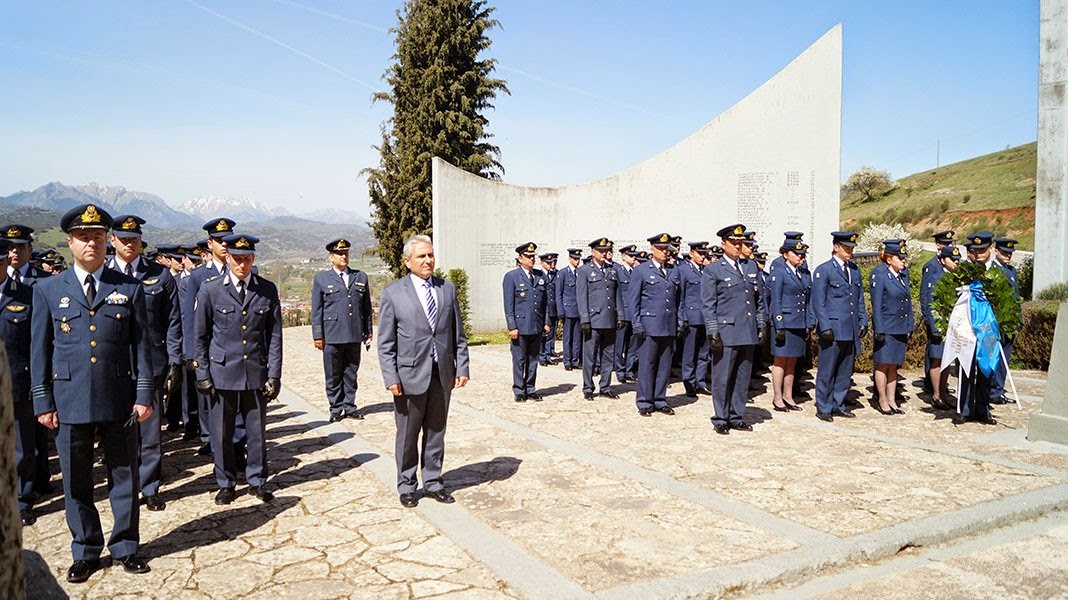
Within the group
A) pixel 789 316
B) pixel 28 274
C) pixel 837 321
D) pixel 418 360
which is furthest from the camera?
pixel 789 316

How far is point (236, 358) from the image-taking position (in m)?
5.60

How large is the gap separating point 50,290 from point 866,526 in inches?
214

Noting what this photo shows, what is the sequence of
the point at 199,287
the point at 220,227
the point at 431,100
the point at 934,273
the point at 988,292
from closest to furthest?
the point at 199,287, the point at 220,227, the point at 988,292, the point at 934,273, the point at 431,100

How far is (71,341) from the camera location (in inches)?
168

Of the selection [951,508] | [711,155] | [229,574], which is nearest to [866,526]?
[951,508]

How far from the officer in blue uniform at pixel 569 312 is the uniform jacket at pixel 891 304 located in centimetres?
519

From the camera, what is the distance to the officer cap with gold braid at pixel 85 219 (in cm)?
417

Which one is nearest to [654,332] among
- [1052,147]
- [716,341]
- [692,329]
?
[716,341]

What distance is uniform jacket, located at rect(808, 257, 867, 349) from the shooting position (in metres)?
8.37

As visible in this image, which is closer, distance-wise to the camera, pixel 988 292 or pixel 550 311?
pixel 988 292

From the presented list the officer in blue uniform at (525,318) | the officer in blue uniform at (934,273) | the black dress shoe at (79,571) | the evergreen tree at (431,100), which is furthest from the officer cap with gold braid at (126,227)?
the evergreen tree at (431,100)

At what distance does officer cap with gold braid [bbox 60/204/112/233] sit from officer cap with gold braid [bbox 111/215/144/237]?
57.6 inches

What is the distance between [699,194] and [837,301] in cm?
741

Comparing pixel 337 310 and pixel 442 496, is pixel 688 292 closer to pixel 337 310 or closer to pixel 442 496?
pixel 337 310
